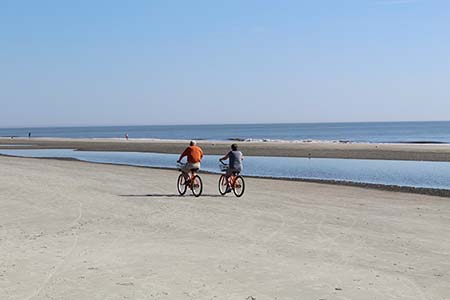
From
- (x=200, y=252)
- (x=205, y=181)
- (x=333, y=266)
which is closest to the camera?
(x=333, y=266)

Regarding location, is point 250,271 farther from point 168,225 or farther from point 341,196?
point 341,196

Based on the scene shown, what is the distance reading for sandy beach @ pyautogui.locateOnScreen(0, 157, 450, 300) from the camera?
8641 mm

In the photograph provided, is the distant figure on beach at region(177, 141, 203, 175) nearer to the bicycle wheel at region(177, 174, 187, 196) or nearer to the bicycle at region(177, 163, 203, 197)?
the bicycle at region(177, 163, 203, 197)

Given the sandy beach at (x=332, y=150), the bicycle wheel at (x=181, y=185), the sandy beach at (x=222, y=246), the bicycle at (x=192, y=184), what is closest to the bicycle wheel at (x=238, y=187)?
the sandy beach at (x=222, y=246)

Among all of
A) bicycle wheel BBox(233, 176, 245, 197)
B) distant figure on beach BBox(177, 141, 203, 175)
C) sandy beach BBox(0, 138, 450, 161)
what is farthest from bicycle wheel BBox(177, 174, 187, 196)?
sandy beach BBox(0, 138, 450, 161)

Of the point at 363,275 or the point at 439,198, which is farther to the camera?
the point at 439,198

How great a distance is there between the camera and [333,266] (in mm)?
10102

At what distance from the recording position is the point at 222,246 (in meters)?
11.8

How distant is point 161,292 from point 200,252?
9.43 feet

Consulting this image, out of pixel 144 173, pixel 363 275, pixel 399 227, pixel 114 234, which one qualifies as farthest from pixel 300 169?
pixel 363 275

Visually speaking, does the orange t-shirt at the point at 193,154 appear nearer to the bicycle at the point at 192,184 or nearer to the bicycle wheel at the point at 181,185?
the bicycle at the point at 192,184

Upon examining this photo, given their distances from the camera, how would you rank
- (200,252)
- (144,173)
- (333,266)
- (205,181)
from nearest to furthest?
(333,266) < (200,252) < (205,181) < (144,173)

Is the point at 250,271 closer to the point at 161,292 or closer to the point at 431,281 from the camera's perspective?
the point at 161,292

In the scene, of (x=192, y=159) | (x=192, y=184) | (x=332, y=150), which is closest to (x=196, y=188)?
(x=192, y=184)
